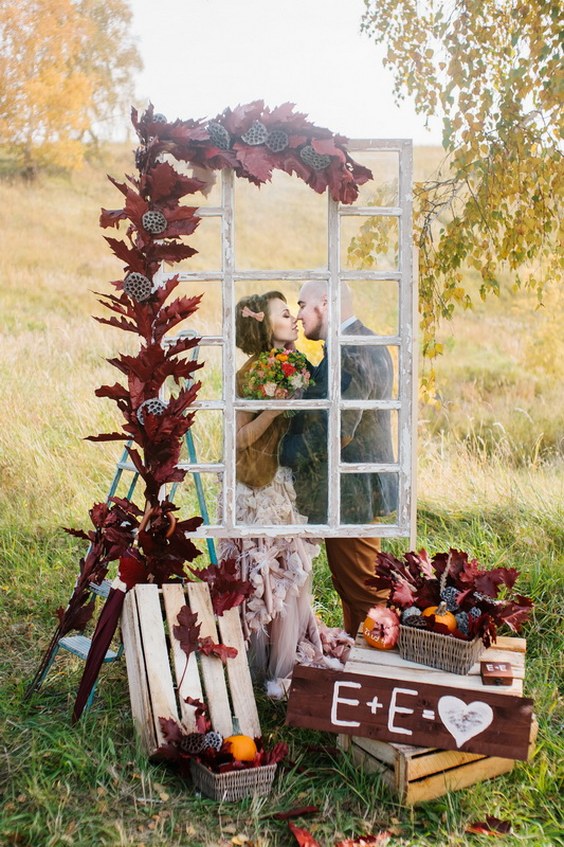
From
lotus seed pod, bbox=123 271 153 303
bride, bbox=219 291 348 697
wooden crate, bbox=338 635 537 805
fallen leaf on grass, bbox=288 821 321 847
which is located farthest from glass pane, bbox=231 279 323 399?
fallen leaf on grass, bbox=288 821 321 847

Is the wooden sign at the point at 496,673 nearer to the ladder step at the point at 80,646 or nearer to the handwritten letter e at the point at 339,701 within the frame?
the handwritten letter e at the point at 339,701

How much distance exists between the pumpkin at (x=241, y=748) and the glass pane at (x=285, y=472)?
888mm

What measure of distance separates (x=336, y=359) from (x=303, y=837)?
5.66 feet

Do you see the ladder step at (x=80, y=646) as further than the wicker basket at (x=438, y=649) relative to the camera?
Yes

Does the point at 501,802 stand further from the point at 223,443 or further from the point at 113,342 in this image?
the point at 113,342

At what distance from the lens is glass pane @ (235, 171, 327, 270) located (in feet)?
12.4

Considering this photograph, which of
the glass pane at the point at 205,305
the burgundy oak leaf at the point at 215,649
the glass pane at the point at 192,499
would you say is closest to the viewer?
the burgundy oak leaf at the point at 215,649

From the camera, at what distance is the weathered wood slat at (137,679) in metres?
3.12

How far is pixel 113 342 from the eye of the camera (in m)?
8.65

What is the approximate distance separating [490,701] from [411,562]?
0.72m

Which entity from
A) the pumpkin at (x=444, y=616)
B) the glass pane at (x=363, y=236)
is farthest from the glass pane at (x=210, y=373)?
the pumpkin at (x=444, y=616)

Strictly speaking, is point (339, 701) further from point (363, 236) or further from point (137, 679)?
point (363, 236)

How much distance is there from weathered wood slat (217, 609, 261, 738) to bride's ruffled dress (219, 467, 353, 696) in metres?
0.26

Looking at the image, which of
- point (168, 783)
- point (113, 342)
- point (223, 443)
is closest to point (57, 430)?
point (113, 342)
